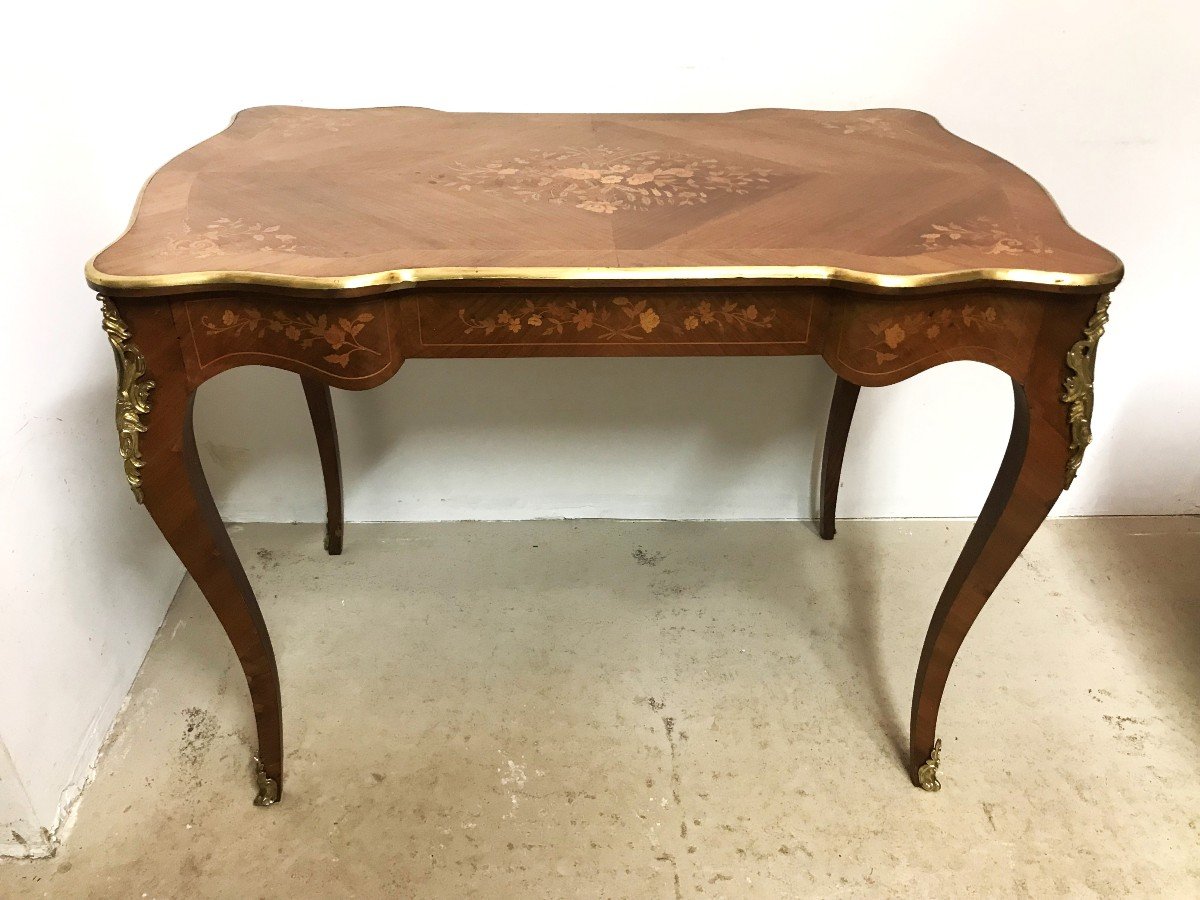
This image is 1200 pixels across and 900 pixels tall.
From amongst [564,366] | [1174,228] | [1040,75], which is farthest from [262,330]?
[1174,228]

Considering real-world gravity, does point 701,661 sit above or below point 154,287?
below

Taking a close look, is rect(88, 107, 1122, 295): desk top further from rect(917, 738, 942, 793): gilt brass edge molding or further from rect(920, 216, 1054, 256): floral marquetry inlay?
rect(917, 738, 942, 793): gilt brass edge molding

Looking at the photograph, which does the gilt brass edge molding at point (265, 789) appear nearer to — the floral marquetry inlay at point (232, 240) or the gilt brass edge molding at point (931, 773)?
the floral marquetry inlay at point (232, 240)

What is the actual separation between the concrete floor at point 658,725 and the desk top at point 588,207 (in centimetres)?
81

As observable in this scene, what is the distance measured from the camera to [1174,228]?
1.61 metres

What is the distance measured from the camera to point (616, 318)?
0.98m

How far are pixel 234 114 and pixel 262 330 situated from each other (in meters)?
0.69

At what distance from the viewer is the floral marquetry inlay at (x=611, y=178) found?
1.11 m

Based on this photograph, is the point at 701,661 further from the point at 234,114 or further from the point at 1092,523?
the point at 234,114

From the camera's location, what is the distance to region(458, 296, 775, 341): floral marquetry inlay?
0.97m

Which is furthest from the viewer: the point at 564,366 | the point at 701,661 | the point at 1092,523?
the point at 1092,523

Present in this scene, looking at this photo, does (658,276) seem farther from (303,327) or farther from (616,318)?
(303,327)

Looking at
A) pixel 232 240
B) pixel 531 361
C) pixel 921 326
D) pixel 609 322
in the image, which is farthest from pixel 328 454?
pixel 921 326

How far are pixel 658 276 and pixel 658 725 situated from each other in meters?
0.82
